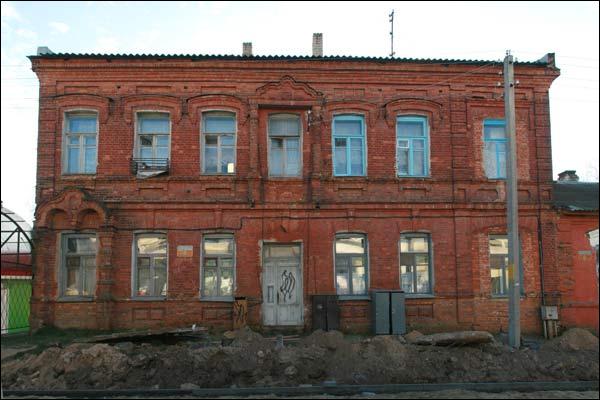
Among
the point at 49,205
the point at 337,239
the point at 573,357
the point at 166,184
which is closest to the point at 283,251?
the point at 337,239

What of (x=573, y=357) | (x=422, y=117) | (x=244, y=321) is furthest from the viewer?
(x=422, y=117)

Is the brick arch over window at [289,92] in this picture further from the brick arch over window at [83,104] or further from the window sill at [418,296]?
the window sill at [418,296]

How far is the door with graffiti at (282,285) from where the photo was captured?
630 inches

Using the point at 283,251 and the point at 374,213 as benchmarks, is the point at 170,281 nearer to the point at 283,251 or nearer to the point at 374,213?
the point at 283,251

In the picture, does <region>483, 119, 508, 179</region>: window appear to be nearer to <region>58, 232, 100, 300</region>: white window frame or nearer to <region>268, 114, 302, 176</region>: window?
<region>268, 114, 302, 176</region>: window

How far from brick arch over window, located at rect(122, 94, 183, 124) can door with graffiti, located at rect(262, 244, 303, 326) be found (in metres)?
4.77

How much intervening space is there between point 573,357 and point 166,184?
11415 mm

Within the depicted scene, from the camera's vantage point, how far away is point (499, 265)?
16.6 metres

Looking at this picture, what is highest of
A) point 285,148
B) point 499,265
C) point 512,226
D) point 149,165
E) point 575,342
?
point 285,148

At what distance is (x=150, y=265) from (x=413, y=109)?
29.6ft

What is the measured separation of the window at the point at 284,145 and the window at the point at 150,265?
390cm

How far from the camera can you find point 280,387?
11031 millimetres

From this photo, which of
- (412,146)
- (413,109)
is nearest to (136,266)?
(412,146)

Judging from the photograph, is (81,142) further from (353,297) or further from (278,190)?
(353,297)
